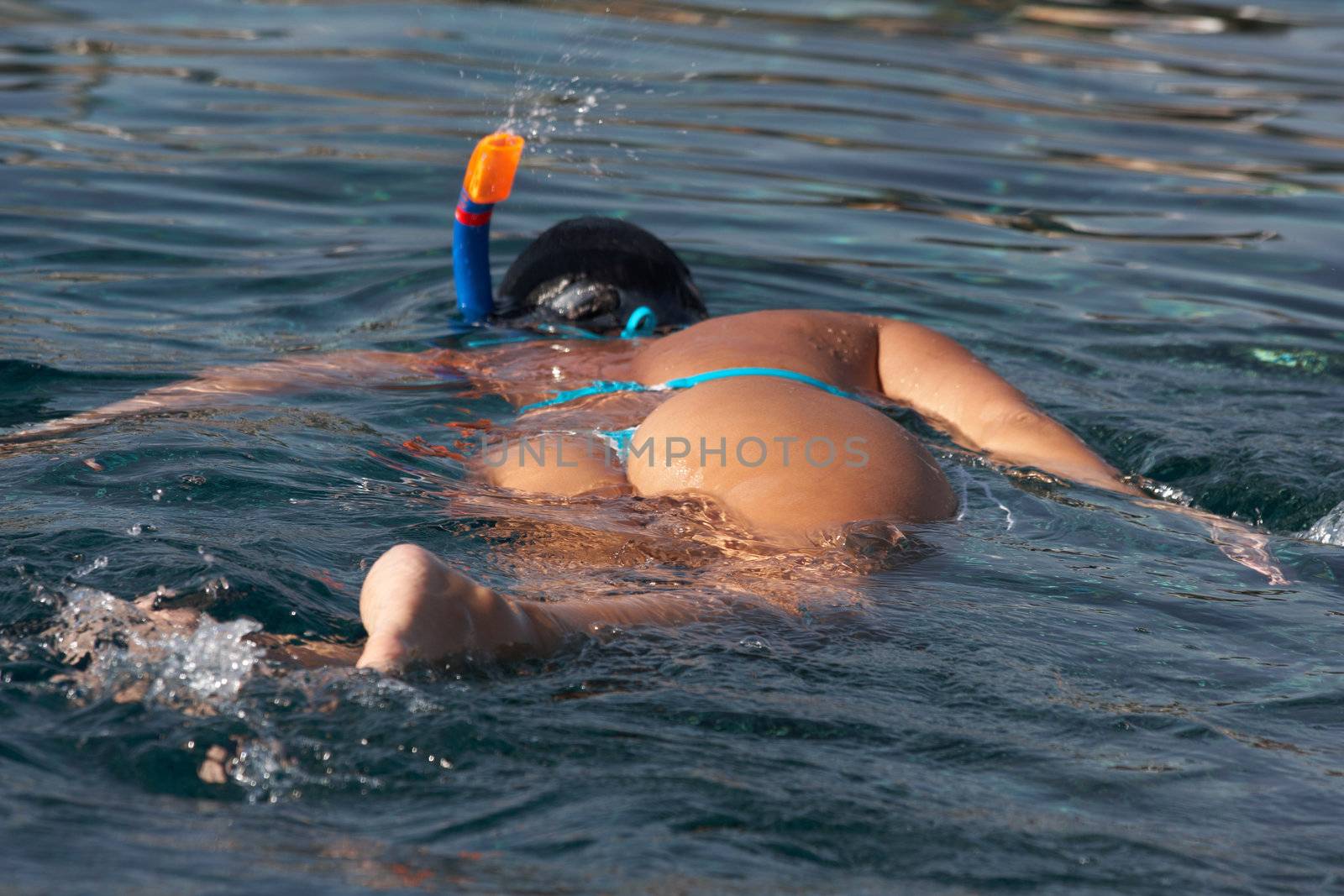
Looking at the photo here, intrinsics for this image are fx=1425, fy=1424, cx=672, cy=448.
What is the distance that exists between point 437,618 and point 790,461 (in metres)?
1.00

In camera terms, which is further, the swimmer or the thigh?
the thigh

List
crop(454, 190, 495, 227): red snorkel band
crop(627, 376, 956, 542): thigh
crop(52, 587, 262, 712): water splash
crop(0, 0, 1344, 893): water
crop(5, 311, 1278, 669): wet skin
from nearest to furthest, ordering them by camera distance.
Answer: crop(0, 0, 1344, 893): water
crop(52, 587, 262, 712): water splash
crop(5, 311, 1278, 669): wet skin
crop(627, 376, 956, 542): thigh
crop(454, 190, 495, 227): red snorkel band

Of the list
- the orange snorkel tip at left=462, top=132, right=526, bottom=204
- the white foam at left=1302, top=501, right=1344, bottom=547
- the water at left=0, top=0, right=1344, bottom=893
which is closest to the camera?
the water at left=0, top=0, right=1344, bottom=893

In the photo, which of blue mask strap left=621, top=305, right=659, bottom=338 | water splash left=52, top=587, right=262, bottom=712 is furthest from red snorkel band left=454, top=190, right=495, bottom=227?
water splash left=52, top=587, right=262, bottom=712

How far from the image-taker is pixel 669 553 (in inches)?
117

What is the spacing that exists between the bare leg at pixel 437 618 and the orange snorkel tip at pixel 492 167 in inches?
81.1

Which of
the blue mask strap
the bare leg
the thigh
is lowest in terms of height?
the bare leg

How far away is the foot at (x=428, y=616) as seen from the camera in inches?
89.8

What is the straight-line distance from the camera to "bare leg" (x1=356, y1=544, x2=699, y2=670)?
90.0 inches

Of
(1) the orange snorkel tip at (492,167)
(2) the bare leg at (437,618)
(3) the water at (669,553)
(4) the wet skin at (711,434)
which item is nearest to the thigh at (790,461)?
(4) the wet skin at (711,434)

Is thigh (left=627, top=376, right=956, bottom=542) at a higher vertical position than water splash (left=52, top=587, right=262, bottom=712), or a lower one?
higher

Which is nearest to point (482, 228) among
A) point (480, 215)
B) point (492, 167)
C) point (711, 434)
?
point (480, 215)

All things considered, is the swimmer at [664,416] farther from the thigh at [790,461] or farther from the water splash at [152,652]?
the water splash at [152,652]

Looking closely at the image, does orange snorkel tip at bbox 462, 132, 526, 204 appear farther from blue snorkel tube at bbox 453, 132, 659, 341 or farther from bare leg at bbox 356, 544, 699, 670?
bare leg at bbox 356, 544, 699, 670
